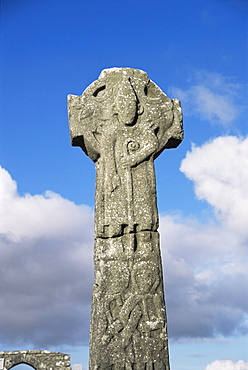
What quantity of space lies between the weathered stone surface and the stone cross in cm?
1059

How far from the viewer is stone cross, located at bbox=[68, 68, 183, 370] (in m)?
7.20

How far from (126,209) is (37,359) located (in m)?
11.4

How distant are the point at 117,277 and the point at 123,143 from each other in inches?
90.4

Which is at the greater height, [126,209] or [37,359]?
[126,209]

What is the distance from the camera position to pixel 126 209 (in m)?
7.86

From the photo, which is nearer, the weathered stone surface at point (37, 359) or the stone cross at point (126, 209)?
the stone cross at point (126, 209)

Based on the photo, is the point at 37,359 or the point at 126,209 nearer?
the point at 126,209

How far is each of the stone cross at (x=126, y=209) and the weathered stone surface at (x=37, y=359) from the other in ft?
34.7

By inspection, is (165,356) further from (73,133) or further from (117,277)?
(73,133)

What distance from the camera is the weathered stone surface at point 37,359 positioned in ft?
55.8

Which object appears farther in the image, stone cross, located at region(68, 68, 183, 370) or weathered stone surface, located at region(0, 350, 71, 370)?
weathered stone surface, located at region(0, 350, 71, 370)

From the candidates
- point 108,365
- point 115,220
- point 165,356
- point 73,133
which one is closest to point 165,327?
point 165,356

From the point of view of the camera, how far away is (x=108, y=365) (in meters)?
7.00

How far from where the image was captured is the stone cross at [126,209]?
7199 mm
